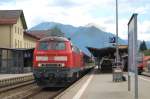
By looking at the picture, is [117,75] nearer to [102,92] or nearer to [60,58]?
[60,58]

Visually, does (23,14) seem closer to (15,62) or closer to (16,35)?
(16,35)

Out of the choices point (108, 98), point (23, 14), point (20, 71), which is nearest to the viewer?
point (108, 98)

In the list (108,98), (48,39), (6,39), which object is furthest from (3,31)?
(108,98)

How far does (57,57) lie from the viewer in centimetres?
2903

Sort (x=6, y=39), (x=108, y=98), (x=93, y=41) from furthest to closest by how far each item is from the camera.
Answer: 1. (x=93, y=41)
2. (x=6, y=39)
3. (x=108, y=98)

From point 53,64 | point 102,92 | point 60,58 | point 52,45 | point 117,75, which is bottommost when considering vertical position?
point 102,92

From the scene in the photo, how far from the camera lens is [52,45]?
97.8 ft

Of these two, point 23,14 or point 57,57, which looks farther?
point 23,14

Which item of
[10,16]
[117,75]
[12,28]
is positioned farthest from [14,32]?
[117,75]

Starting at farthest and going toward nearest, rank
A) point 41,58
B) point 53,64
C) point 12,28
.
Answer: point 12,28
point 41,58
point 53,64

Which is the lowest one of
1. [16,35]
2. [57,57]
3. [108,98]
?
[108,98]

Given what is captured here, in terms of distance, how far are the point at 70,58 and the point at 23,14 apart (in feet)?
207

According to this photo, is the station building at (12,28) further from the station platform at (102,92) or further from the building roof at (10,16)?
the station platform at (102,92)

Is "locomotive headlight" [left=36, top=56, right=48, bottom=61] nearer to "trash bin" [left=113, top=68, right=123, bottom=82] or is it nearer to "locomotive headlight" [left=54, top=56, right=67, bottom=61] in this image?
"locomotive headlight" [left=54, top=56, right=67, bottom=61]
